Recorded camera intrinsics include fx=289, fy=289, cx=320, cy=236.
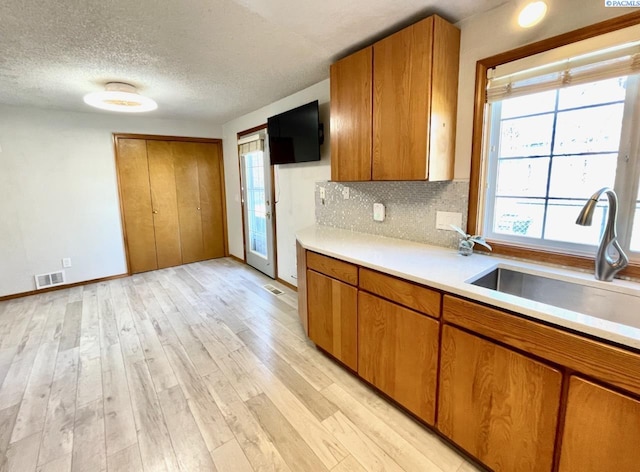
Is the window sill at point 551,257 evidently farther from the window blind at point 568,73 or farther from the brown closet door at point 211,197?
the brown closet door at point 211,197

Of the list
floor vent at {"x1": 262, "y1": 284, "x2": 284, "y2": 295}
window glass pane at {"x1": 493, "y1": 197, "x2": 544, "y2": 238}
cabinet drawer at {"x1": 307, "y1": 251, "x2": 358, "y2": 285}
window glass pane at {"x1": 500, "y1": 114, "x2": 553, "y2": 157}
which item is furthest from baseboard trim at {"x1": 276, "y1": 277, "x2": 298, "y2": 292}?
window glass pane at {"x1": 500, "y1": 114, "x2": 553, "y2": 157}

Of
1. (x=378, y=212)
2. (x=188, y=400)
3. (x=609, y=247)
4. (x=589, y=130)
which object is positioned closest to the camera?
(x=609, y=247)

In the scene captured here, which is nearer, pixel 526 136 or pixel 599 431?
pixel 599 431

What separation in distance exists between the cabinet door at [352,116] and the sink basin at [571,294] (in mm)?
1026

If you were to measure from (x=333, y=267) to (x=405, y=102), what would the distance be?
3.67ft

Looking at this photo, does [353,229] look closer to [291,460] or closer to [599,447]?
[291,460]

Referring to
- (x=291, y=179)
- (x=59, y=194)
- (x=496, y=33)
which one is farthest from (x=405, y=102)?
(x=59, y=194)

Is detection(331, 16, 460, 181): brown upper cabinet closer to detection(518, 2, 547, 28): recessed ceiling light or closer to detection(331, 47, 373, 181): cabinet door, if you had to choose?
detection(331, 47, 373, 181): cabinet door

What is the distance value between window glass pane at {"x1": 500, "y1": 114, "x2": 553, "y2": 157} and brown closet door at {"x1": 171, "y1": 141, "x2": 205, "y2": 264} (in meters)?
4.37

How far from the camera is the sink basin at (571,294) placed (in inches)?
48.8

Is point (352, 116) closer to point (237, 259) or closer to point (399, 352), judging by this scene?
point (399, 352)

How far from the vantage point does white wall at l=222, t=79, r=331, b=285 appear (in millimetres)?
2898

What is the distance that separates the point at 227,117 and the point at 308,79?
2.03 meters

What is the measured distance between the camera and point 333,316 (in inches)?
80.0
